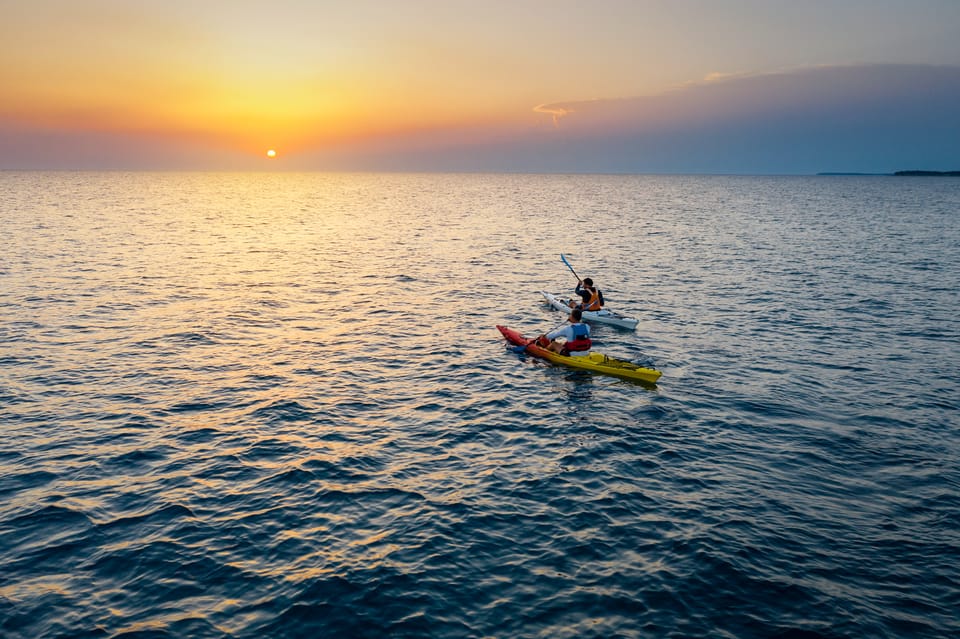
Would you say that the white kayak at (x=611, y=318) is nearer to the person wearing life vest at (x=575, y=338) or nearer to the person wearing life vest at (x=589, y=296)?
the person wearing life vest at (x=589, y=296)

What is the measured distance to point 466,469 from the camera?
14258 millimetres

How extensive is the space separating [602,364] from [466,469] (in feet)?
28.5

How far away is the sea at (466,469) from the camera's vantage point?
9.61 m

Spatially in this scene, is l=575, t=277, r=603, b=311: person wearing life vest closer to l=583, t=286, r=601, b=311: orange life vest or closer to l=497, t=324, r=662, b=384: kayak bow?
l=583, t=286, r=601, b=311: orange life vest

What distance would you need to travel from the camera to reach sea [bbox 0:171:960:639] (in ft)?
31.5

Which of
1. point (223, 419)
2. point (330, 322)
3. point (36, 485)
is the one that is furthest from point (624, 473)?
point (330, 322)

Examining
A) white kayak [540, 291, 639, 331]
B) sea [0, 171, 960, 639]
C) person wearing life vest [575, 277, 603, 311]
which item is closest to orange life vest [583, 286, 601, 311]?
person wearing life vest [575, 277, 603, 311]

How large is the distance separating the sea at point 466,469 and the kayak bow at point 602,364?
0.39 metres

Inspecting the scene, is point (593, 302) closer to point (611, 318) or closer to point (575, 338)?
point (611, 318)

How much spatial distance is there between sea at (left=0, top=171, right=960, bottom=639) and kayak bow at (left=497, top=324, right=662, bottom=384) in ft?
1.29

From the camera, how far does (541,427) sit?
1695 cm

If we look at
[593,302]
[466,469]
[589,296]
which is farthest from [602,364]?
[466,469]

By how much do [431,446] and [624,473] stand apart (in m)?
4.95

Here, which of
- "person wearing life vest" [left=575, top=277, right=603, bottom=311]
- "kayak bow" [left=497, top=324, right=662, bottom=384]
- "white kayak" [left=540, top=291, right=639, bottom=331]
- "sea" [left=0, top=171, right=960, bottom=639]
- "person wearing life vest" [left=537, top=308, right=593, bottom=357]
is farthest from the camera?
"white kayak" [left=540, top=291, right=639, bottom=331]
